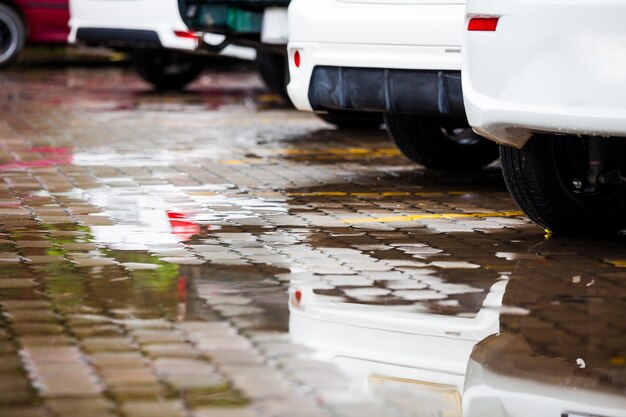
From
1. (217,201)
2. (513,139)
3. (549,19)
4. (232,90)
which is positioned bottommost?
(232,90)

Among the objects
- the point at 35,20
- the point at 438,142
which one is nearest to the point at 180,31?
the point at 438,142

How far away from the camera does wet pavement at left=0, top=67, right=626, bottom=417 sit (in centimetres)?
451

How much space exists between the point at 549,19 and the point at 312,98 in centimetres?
267

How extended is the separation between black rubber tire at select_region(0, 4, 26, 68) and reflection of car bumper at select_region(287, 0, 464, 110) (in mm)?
10475

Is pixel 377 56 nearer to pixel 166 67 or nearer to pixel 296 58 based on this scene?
pixel 296 58

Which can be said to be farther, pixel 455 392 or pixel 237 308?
pixel 237 308

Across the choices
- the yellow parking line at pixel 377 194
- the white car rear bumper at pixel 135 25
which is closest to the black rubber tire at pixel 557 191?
the yellow parking line at pixel 377 194

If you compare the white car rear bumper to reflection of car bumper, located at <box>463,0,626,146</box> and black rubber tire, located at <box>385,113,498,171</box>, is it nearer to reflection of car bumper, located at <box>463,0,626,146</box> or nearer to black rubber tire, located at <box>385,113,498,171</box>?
black rubber tire, located at <box>385,113,498,171</box>

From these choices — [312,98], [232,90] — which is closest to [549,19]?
[312,98]

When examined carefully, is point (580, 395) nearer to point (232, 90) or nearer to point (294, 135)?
point (294, 135)

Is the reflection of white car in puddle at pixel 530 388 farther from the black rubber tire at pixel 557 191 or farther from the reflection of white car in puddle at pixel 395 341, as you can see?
the black rubber tire at pixel 557 191

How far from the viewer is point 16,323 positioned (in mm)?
5418

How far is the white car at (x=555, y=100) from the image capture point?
6141 millimetres

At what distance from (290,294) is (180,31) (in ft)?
27.7
